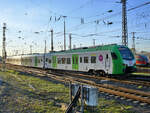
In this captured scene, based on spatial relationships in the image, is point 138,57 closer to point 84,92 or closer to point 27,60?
point 27,60

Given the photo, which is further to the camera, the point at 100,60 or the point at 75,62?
the point at 75,62

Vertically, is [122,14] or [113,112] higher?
[122,14]

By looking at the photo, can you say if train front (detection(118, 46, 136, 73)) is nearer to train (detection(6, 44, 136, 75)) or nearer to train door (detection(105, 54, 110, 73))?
train (detection(6, 44, 136, 75))

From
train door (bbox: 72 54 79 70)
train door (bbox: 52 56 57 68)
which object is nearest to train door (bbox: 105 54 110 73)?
train door (bbox: 72 54 79 70)

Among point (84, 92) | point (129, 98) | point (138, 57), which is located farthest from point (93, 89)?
point (138, 57)

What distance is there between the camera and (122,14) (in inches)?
747

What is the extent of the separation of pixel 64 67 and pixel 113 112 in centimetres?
1396

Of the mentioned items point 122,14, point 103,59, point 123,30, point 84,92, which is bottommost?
point 84,92

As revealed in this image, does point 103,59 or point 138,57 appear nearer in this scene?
point 103,59

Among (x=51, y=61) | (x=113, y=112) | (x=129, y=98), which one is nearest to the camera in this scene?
(x=113, y=112)

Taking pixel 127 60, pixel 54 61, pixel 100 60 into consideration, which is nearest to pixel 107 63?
pixel 100 60

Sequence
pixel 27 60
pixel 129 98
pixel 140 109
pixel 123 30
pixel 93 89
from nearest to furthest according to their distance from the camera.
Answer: pixel 93 89 < pixel 140 109 < pixel 129 98 < pixel 123 30 < pixel 27 60

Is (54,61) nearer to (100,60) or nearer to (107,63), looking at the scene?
(100,60)

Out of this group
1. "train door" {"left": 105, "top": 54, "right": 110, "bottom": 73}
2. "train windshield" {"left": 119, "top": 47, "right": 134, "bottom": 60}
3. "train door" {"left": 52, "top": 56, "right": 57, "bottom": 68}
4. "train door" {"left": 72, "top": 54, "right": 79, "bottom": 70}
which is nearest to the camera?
"train windshield" {"left": 119, "top": 47, "right": 134, "bottom": 60}
